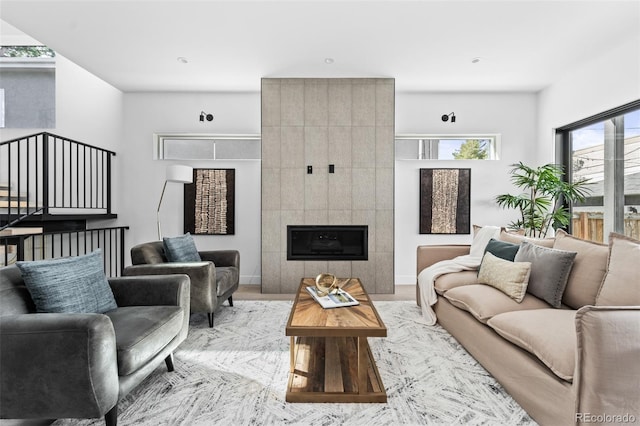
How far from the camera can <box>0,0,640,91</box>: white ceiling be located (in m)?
2.69

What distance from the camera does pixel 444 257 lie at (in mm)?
3516

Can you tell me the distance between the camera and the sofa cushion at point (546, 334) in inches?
59.7

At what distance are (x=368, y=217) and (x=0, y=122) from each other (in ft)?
16.7

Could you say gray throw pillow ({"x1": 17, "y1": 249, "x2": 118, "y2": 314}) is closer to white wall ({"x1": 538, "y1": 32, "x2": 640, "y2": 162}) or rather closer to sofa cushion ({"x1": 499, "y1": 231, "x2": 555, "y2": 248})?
sofa cushion ({"x1": 499, "y1": 231, "x2": 555, "y2": 248})

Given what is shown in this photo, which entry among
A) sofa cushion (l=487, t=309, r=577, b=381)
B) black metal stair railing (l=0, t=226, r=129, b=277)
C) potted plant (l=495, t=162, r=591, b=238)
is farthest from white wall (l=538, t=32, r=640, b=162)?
black metal stair railing (l=0, t=226, r=129, b=277)

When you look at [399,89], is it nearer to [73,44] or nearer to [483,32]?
[483,32]

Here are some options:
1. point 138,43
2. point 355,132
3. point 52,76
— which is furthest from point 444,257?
point 52,76

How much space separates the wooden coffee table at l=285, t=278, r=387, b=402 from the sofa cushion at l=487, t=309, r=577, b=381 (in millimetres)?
721

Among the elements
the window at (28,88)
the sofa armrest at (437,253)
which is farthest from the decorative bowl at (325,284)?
the window at (28,88)

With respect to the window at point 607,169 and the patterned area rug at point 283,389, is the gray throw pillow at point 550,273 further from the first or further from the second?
the window at point 607,169

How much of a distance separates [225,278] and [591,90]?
439 centimetres

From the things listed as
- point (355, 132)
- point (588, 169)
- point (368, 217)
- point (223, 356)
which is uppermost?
point (355, 132)

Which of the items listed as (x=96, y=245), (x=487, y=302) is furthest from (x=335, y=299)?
(x=96, y=245)

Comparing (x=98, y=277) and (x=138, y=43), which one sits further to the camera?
(x=138, y=43)
